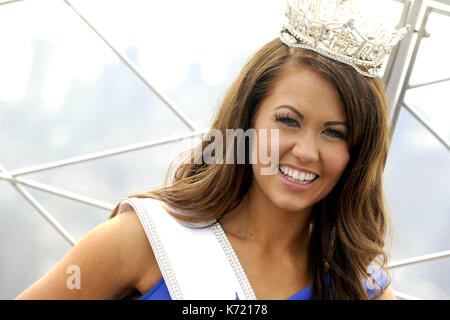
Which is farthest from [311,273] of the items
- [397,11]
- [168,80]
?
[168,80]

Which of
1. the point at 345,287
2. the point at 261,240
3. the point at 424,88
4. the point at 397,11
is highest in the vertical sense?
the point at 397,11

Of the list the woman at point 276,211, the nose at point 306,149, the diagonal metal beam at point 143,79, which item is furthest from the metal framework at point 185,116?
the nose at point 306,149

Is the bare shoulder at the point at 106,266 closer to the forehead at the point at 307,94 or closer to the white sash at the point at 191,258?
the white sash at the point at 191,258

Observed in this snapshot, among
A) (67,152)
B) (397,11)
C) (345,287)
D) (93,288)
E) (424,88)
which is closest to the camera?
(93,288)

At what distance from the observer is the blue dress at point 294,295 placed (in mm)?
1621

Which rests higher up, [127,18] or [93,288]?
[127,18]

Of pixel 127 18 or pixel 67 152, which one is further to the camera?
pixel 67 152

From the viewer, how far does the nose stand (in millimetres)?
1576

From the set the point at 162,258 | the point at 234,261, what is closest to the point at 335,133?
the point at 234,261

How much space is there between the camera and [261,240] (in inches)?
69.5

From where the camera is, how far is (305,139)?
1588 mm

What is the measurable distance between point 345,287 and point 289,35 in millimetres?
646

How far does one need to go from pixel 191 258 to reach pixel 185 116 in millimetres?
1996

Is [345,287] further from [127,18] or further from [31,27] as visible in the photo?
[31,27]
